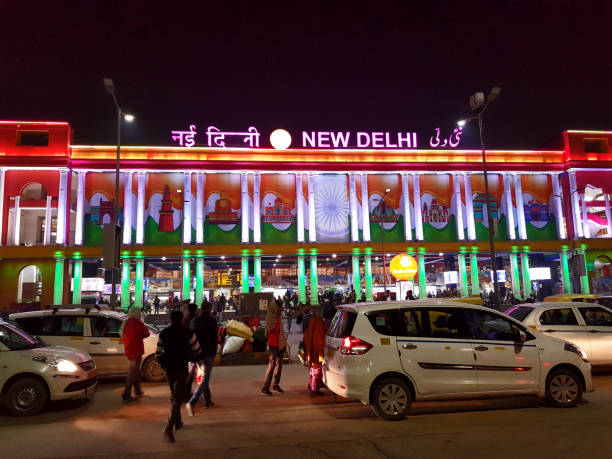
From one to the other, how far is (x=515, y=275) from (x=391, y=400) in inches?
1510

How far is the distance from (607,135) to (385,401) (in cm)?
4696

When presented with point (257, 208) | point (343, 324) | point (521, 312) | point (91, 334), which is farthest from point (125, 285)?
point (343, 324)

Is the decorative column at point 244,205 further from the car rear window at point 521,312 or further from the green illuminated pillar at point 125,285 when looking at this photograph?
the car rear window at point 521,312

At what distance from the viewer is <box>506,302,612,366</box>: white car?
1041 centimetres

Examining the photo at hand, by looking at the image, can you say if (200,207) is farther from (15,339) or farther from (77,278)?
(15,339)

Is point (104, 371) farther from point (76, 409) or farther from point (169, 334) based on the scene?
point (169, 334)

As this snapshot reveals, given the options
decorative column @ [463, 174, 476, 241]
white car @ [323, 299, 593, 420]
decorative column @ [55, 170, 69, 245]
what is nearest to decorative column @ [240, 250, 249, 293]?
decorative column @ [55, 170, 69, 245]

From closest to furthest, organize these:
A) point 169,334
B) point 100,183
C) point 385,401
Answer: point 169,334, point 385,401, point 100,183

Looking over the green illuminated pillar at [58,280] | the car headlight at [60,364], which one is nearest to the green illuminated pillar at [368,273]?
the green illuminated pillar at [58,280]

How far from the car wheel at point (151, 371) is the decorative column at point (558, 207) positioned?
1621 inches

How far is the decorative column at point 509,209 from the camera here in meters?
42.3

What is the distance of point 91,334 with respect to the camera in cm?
1109

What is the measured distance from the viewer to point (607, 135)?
43.8 m

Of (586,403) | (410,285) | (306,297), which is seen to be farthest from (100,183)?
(586,403)
